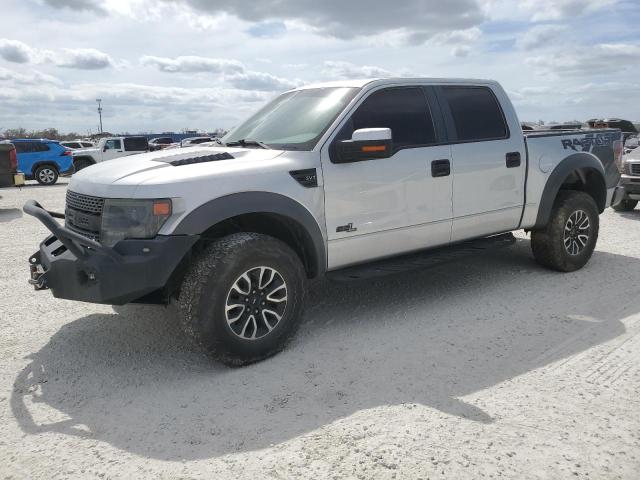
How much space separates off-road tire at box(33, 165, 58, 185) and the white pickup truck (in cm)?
1624

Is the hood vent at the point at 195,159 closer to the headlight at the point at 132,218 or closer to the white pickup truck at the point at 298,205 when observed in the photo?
the white pickup truck at the point at 298,205

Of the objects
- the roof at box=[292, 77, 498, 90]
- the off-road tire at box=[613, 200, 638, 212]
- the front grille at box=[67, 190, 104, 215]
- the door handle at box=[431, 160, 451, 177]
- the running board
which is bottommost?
the off-road tire at box=[613, 200, 638, 212]

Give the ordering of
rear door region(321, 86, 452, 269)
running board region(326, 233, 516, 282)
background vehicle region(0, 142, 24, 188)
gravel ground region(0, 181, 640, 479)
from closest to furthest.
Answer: gravel ground region(0, 181, 640, 479) < rear door region(321, 86, 452, 269) < running board region(326, 233, 516, 282) < background vehicle region(0, 142, 24, 188)

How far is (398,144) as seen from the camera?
14.5 feet

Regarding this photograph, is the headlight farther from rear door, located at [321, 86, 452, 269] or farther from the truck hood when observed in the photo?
rear door, located at [321, 86, 452, 269]

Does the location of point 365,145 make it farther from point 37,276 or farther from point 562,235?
point 562,235

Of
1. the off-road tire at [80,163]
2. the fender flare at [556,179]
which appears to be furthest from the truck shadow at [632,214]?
the off-road tire at [80,163]

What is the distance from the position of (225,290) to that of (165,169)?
87 centimetres

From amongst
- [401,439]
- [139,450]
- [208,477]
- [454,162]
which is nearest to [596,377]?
[401,439]

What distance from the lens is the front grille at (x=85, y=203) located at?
358 cm

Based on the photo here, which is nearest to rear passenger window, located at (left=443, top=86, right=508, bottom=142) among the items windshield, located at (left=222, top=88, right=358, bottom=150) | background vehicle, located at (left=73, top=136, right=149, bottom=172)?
windshield, located at (left=222, top=88, right=358, bottom=150)

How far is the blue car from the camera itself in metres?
18.6

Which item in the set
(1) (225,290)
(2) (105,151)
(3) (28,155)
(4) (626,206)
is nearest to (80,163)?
(2) (105,151)

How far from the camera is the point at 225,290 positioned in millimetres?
3477
